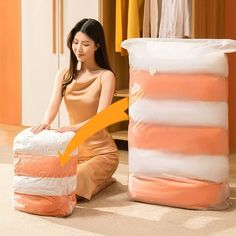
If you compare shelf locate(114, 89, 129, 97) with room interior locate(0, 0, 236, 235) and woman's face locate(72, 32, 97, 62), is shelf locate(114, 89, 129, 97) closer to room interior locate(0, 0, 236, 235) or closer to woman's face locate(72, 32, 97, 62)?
room interior locate(0, 0, 236, 235)

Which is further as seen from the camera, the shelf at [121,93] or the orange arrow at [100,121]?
the shelf at [121,93]

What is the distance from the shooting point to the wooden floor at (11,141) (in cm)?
369

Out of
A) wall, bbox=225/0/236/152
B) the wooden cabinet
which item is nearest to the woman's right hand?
the wooden cabinet

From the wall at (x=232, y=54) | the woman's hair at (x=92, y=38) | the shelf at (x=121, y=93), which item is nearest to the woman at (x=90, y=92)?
the woman's hair at (x=92, y=38)

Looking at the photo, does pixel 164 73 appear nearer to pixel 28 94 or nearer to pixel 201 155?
pixel 201 155

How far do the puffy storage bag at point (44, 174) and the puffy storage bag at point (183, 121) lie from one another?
393mm

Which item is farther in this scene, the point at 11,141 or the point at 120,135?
the point at 11,141

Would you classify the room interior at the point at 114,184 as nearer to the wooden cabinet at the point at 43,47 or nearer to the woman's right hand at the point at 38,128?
the wooden cabinet at the point at 43,47

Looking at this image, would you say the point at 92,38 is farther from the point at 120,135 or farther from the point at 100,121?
the point at 120,135

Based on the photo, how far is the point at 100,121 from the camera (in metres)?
2.49

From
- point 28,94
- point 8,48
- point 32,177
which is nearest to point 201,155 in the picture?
point 32,177

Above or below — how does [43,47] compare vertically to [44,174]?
above

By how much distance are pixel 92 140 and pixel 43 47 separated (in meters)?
1.91

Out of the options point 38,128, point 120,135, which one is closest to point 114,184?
point 38,128
